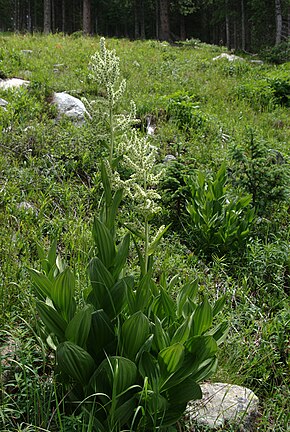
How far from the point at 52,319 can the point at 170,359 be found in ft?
2.18

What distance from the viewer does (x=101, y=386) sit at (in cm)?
237

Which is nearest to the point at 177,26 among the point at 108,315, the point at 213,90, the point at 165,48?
the point at 165,48

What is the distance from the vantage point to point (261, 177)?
17.5 ft

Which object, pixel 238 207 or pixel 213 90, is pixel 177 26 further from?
pixel 238 207

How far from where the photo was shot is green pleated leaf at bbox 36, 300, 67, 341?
235 centimetres

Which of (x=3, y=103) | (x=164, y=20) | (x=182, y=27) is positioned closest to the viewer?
(x=3, y=103)

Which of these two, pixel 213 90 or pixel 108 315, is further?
pixel 213 90

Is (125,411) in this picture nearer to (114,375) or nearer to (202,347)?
(114,375)

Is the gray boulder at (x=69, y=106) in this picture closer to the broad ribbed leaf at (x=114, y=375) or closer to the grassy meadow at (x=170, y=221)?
the grassy meadow at (x=170, y=221)

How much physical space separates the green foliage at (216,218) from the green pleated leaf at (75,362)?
2.57 meters

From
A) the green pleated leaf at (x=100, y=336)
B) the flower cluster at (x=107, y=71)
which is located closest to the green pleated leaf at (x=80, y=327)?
the green pleated leaf at (x=100, y=336)

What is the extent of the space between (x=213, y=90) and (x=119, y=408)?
9.35 metres

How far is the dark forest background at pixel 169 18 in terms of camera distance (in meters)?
27.6

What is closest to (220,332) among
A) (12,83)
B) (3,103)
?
(3,103)
